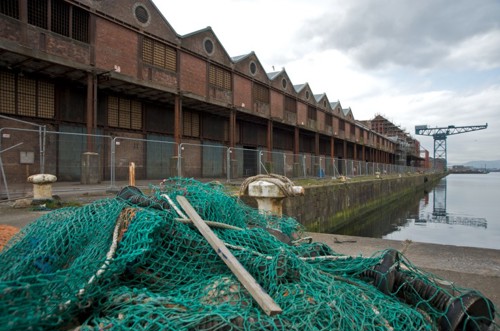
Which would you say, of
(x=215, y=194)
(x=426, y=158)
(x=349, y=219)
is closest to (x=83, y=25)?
(x=215, y=194)

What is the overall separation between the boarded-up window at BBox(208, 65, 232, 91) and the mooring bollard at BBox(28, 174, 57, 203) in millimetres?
13863

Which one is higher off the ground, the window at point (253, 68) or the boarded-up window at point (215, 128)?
the window at point (253, 68)

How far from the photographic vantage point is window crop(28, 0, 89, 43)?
453 inches

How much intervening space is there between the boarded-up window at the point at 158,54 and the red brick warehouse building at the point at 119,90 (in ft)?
0.19

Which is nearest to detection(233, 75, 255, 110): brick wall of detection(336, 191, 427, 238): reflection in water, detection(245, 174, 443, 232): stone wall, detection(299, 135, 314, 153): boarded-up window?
detection(245, 174, 443, 232): stone wall

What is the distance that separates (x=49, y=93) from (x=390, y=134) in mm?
69749

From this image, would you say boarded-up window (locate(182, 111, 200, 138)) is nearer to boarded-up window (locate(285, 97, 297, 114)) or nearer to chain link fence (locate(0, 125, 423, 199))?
chain link fence (locate(0, 125, 423, 199))

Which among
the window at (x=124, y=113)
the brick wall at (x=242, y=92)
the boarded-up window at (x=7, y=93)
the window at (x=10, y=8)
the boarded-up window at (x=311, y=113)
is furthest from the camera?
the boarded-up window at (x=311, y=113)

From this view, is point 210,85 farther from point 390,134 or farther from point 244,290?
point 390,134

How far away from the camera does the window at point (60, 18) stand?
37.8ft

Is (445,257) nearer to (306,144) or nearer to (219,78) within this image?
(219,78)

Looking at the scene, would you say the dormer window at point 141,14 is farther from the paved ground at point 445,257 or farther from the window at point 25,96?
the paved ground at point 445,257

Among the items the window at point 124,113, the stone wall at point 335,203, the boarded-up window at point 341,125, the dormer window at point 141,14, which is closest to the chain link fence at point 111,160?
the window at point 124,113

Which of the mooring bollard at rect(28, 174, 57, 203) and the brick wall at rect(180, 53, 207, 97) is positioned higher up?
the brick wall at rect(180, 53, 207, 97)
